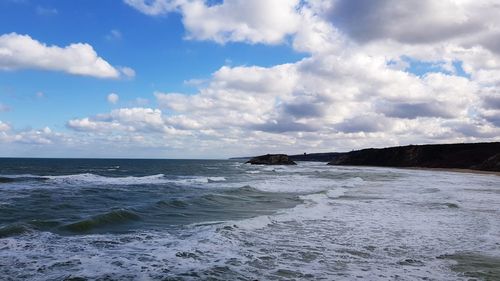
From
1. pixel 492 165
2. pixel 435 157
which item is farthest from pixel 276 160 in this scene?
pixel 492 165

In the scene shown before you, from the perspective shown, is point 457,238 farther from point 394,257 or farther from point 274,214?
point 274,214

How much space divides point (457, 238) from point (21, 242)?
11.4m

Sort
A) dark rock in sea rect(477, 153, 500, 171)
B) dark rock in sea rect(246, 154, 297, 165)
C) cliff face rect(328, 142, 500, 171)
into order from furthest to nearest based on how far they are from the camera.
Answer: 1. dark rock in sea rect(246, 154, 297, 165)
2. cliff face rect(328, 142, 500, 171)
3. dark rock in sea rect(477, 153, 500, 171)

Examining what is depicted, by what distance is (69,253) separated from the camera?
9602 millimetres

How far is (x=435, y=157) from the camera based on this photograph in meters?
89.9

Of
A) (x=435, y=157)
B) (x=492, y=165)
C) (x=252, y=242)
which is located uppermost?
(x=435, y=157)

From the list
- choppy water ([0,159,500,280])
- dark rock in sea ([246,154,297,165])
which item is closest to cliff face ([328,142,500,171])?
dark rock in sea ([246,154,297,165])

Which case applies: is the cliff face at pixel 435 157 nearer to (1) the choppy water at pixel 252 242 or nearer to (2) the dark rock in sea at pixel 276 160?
(2) the dark rock in sea at pixel 276 160

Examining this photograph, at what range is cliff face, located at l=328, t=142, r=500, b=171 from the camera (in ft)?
247

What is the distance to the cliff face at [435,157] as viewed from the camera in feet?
247

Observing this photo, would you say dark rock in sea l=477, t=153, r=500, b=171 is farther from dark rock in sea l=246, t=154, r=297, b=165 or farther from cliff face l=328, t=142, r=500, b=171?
dark rock in sea l=246, t=154, r=297, b=165

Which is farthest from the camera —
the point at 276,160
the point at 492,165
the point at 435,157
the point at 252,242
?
the point at 276,160

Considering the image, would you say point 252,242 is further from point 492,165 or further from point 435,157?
point 435,157

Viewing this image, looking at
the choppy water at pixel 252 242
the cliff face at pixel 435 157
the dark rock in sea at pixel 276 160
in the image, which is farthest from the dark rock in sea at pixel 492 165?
the dark rock in sea at pixel 276 160
